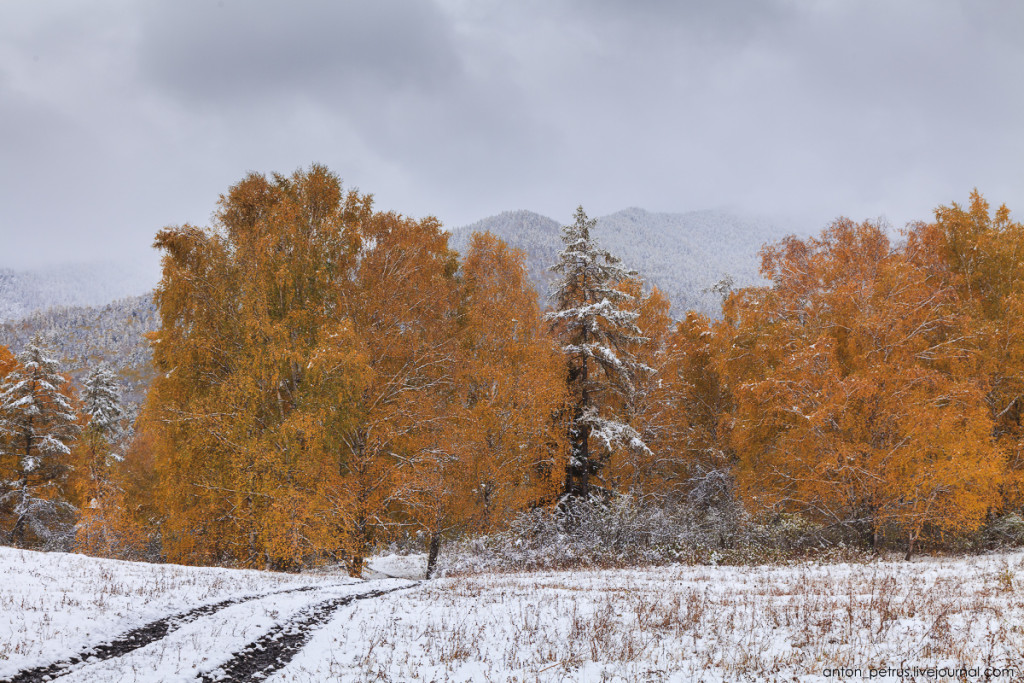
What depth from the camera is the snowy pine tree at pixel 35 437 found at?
1036 inches

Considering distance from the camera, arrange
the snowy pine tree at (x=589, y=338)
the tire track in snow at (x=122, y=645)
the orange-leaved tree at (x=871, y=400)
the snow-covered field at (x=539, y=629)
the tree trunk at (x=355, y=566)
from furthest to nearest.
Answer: the snowy pine tree at (x=589, y=338) < the tree trunk at (x=355, y=566) < the orange-leaved tree at (x=871, y=400) < the snow-covered field at (x=539, y=629) < the tire track in snow at (x=122, y=645)

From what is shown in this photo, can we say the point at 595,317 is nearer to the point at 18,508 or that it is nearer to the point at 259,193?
the point at 259,193

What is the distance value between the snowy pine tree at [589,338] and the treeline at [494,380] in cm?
10

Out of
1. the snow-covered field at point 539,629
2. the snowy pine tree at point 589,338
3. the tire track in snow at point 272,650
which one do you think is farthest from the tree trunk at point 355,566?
the snowy pine tree at point 589,338

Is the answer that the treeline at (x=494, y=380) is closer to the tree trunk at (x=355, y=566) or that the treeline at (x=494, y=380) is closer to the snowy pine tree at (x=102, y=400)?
the tree trunk at (x=355, y=566)

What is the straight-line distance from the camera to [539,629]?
755cm

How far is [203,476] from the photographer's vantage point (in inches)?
614

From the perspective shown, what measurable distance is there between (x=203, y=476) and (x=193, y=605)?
7.44 meters

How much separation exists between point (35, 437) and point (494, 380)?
24.0 metres

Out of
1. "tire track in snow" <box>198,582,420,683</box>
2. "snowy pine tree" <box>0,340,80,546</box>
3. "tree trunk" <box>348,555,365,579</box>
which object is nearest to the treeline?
"tree trunk" <box>348,555,365,579</box>

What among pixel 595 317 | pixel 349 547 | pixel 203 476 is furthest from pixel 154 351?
pixel 595 317

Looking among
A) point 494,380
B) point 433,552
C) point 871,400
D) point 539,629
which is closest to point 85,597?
point 539,629

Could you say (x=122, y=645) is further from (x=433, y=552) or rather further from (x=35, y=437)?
(x=35, y=437)

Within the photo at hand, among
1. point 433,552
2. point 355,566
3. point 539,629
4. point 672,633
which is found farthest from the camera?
point 433,552
